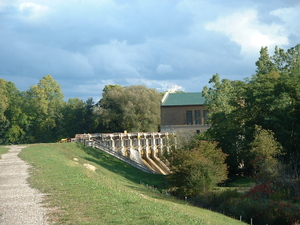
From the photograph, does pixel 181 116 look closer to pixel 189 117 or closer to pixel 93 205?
pixel 189 117

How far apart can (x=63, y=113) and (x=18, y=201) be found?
75.1 meters

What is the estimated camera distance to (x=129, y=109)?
264 feet

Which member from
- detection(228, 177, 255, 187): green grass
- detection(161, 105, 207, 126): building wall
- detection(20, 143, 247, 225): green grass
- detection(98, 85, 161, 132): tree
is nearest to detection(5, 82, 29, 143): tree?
detection(98, 85, 161, 132): tree

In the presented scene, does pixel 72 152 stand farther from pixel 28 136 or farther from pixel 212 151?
pixel 28 136

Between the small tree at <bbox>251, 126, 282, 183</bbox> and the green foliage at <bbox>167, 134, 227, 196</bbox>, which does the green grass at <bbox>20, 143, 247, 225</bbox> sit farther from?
the small tree at <bbox>251, 126, 282, 183</bbox>

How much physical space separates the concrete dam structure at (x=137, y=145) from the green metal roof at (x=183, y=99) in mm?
11019

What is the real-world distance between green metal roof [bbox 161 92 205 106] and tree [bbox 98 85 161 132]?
354cm

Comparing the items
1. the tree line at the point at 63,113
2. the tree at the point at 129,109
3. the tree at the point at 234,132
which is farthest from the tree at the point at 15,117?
the tree at the point at 234,132

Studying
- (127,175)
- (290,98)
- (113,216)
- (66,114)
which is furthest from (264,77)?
(66,114)

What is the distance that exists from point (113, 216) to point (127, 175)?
3354 cm

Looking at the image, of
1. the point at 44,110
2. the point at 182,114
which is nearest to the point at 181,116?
the point at 182,114

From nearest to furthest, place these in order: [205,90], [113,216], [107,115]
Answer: [113,216]
[205,90]
[107,115]

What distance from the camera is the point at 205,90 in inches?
2581

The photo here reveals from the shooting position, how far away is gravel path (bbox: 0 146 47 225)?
1261 centimetres
